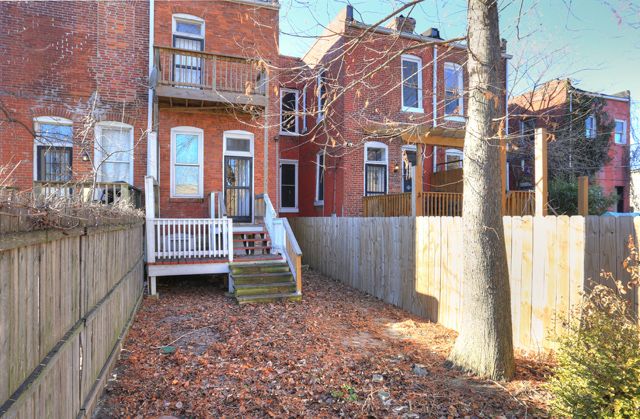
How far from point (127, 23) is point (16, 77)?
3128mm

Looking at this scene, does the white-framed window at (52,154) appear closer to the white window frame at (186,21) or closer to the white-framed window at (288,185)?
the white window frame at (186,21)

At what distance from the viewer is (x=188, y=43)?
11.6 m

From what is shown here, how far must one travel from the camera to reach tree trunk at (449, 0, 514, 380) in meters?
4.43

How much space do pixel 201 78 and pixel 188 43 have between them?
120cm

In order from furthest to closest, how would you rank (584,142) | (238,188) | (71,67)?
(584,142), (238,188), (71,67)

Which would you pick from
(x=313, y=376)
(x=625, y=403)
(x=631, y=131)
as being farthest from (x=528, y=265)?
(x=631, y=131)

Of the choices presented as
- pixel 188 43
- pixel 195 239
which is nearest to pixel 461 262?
pixel 195 239

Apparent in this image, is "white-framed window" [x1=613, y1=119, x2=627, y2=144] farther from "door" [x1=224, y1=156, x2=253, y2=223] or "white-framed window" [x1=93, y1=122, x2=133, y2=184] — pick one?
"white-framed window" [x1=93, y1=122, x2=133, y2=184]

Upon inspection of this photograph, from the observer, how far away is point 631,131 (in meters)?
20.7

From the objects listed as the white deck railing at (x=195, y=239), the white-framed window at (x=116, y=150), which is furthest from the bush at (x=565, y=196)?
the white-framed window at (x=116, y=150)

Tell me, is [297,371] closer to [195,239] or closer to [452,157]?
[195,239]

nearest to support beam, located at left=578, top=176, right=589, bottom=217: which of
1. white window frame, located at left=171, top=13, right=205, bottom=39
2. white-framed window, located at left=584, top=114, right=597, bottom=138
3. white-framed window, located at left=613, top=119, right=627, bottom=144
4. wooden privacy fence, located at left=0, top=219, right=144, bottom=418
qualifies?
wooden privacy fence, located at left=0, top=219, right=144, bottom=418

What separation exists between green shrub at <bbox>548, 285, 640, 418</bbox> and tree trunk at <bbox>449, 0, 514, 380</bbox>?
0.94m

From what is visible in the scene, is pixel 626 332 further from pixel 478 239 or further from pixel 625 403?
pixel 478 239
